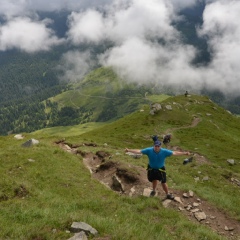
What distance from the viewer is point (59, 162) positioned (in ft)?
101

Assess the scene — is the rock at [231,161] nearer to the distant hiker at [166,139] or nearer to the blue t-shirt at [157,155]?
the distant hiker at [166,139]

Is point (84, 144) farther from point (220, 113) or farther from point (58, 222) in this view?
point (220, 113)

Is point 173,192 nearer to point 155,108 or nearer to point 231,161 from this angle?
point 231,161

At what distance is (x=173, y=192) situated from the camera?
2389 cm

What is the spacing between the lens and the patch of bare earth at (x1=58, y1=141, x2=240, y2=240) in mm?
19922

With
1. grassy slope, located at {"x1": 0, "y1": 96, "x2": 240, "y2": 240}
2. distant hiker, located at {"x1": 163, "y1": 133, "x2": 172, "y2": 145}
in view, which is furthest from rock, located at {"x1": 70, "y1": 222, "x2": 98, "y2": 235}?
distant hiker, located at {"x1": 163, "y1": 133, "x2": 172, "y2": 145}

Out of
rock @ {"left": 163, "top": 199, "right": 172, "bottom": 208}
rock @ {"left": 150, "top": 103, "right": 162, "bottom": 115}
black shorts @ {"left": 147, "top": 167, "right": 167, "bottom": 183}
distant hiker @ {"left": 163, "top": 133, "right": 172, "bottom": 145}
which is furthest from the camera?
rock @ {"left": 150, "top": 103, "right": 162, "bottom": 115}

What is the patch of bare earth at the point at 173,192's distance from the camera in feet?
65.4

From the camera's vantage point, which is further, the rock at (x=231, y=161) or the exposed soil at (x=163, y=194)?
the rock at (x=231, y=161)

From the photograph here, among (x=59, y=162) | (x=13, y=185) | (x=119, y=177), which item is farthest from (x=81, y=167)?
(x=13, y=185)

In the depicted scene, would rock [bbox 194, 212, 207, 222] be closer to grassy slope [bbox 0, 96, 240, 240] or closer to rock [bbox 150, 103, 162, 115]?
grassy slope [bbox 0, 96, 240, 240]

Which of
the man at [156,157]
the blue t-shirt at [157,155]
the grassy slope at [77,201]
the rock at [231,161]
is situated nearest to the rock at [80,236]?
the grassy slope at [77,201]

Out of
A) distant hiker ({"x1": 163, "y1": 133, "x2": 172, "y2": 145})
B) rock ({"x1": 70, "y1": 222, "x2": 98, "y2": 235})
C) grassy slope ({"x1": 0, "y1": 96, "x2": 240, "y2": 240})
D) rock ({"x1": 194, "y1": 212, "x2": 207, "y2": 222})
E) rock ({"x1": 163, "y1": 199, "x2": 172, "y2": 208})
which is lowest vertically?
distant hiker ({"x1": 163, "y1": 133, "x2": 172, "y2": 145})

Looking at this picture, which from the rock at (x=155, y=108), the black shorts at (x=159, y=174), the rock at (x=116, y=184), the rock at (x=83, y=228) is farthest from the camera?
the rock at (x=155, y=108)
